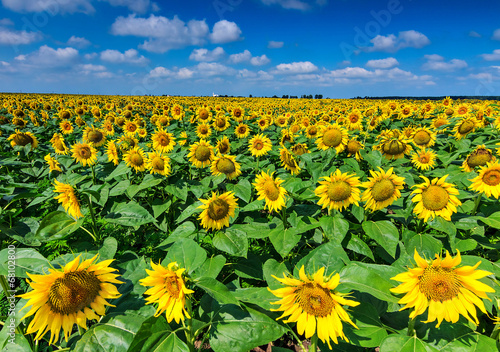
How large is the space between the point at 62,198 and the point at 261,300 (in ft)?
7.99

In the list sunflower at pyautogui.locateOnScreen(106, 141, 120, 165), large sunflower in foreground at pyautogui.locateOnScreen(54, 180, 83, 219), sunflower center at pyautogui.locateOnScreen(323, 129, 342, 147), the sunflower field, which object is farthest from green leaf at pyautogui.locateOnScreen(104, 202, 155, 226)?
sunflower center at pyautogui.locateOnScreen(323, 129, 342, 147)

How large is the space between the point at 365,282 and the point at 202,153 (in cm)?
346

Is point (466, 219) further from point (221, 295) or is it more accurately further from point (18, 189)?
point (18, 189)

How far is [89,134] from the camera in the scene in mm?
6133

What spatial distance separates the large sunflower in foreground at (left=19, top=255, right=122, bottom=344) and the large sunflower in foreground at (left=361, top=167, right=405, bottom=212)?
2.50 metres

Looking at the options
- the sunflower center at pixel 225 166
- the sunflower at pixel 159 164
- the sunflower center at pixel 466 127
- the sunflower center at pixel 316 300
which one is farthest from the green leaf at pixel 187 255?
the sunflower center at pixel 466 127

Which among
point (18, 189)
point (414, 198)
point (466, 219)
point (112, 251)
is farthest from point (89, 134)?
point (466, 219)

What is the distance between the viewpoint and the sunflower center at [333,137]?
453 cm

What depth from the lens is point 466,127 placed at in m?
5.95

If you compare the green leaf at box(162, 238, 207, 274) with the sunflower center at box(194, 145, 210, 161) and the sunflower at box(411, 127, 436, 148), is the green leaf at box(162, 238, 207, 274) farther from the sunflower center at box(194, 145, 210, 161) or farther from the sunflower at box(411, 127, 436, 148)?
the sunflower at box(411, 127, 436, 148)

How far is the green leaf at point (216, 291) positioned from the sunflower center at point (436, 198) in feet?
7.47

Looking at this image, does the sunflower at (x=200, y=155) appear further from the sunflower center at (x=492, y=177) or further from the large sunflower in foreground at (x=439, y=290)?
the sunflower center at (x=492, y=177)

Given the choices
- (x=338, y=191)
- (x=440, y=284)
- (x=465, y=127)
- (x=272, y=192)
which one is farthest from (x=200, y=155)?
(x=465, y=127)

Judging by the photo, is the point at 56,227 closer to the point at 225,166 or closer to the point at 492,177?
the point at 225,166
